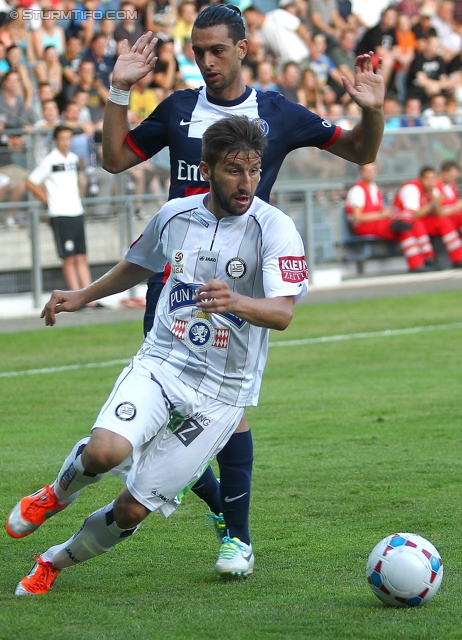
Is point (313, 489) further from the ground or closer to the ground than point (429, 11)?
closer to the ground

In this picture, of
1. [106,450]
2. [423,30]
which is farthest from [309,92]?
[106,450]

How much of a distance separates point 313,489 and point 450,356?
5.31m

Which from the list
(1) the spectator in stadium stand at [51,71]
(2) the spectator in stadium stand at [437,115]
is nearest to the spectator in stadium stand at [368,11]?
(2) the spectator in stadium stand at [437,115]

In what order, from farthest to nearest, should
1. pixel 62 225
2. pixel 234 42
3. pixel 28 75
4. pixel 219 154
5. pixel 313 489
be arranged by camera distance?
1. pixel 28 75
2. pixel 62 225
3. pixel 313 489
4. pixel 234 42
5. pixel 219 154

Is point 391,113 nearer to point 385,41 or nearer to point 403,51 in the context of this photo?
point 385,41

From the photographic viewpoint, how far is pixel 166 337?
15.9 ft

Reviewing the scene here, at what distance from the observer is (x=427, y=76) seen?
881 inches

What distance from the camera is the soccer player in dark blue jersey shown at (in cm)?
529

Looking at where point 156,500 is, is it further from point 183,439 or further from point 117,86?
point 117,86

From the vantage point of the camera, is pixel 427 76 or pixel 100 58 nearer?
pixel 100 58

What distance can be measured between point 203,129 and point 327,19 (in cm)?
1838

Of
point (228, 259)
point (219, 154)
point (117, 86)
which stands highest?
point (117, 86)

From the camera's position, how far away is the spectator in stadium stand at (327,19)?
22.3 m

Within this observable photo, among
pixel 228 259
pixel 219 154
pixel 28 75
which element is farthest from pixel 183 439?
pixel 28 75
